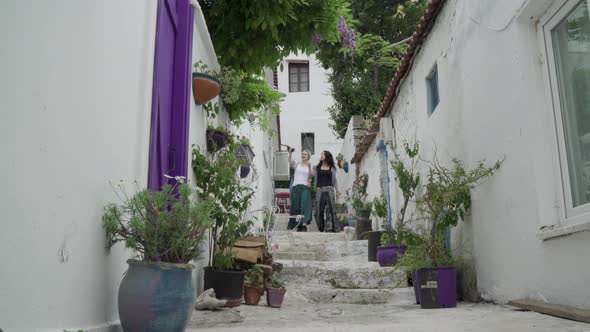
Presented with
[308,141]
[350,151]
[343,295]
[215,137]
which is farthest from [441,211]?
[308,141]

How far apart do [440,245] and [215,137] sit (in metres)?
2.46

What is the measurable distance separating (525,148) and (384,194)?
5379 mm

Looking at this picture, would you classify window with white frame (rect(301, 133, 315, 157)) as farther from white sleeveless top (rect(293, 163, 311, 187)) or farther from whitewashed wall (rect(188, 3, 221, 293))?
whitewashed wall (rect(188, 3, 221, 293))

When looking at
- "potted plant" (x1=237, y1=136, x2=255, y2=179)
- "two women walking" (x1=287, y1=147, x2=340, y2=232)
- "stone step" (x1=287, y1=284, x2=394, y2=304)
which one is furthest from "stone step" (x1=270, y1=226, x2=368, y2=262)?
"stone step" (x1=287, y1=284, x2=394, y2=304)

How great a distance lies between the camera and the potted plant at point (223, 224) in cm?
454

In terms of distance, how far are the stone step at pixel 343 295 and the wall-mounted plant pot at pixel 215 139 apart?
1.76 metres

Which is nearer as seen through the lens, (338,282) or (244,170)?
(338,282)

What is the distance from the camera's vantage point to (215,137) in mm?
5559

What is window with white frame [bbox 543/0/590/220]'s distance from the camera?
3.09 meters

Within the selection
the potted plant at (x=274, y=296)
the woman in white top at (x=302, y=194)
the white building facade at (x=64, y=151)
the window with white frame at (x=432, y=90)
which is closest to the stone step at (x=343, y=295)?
the potted plant at (x=274, y=296)

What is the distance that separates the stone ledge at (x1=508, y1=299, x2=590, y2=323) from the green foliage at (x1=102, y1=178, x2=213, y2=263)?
6.71 feet

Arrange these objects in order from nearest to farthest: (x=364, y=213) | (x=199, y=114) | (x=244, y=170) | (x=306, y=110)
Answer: (x=199, y=114) → (x=244, y=170) → (x=364, y=213) → (x=306, y=110)

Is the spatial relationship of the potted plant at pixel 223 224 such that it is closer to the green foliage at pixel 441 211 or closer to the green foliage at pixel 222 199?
the green foliage at pixel 222 199

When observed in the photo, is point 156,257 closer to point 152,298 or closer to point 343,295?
point 152,298
